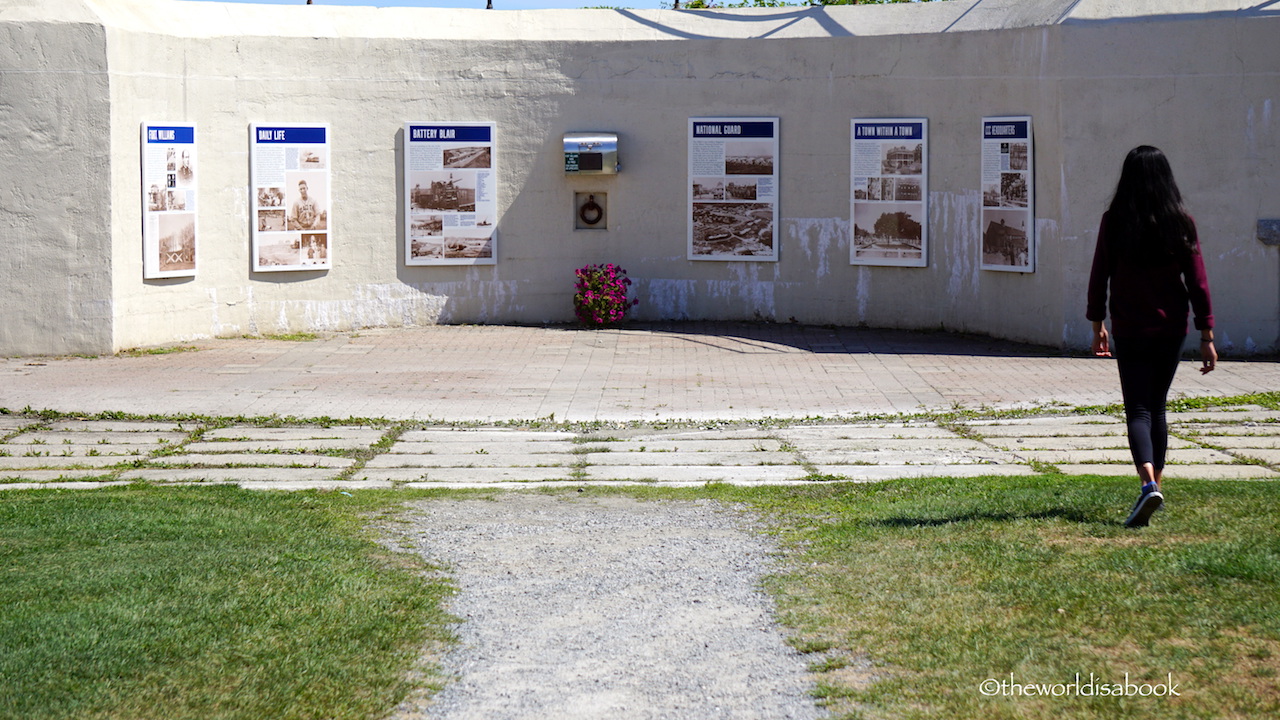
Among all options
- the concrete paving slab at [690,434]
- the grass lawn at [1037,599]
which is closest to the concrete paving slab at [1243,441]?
the grass lawn at [1037,599]

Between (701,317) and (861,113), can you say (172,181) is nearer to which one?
(701,317)

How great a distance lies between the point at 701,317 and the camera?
53.1 feet

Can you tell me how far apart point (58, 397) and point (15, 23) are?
441cm

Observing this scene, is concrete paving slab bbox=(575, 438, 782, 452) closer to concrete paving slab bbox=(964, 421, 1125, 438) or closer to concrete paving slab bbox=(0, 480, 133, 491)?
concrete paving slab bbox=(964, 421, 1125, 438)

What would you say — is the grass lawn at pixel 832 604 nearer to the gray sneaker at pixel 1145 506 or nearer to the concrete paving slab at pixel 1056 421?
the gray sneaker at pixel 1145 506

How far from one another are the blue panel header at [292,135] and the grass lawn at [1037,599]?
9.89 metres

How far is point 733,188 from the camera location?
15805 millimetres

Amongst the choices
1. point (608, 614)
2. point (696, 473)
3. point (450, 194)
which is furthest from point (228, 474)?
point (450, 194)

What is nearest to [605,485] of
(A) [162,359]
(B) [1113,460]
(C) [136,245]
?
(B) [1113,460]

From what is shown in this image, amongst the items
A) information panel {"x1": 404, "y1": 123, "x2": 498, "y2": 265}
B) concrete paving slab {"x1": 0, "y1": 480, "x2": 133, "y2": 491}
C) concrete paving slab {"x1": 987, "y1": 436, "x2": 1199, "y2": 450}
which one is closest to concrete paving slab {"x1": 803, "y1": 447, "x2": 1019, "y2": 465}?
concrete paving slab {"x1": 987, "y1": 436, "x2": 1199, "y2": 450}

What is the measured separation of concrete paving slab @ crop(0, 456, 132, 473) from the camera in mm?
8328

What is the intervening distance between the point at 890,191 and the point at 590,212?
3.53 m

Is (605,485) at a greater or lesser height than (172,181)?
lesser

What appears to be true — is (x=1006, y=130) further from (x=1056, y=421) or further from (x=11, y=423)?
(x=11, y=423)
